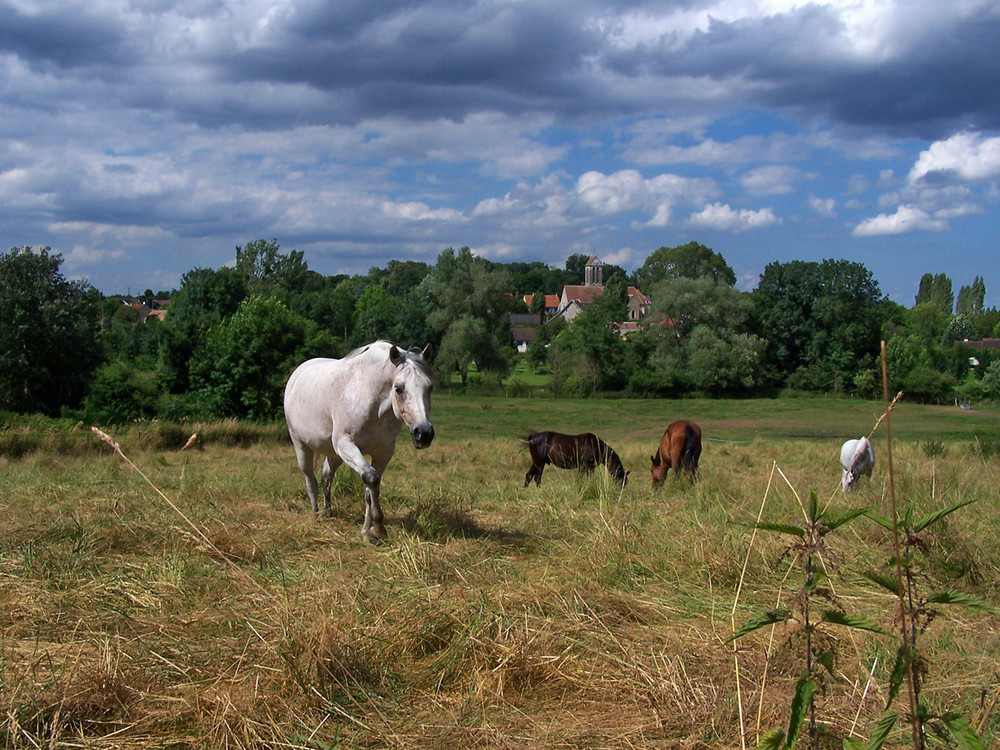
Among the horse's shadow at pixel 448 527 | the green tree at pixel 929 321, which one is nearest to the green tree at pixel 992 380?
the green tree at pixel 929 321

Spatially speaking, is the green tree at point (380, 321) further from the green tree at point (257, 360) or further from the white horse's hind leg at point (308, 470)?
the white horse's hind leg at point (308, 470)

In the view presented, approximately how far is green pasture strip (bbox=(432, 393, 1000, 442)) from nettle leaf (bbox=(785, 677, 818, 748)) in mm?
25929

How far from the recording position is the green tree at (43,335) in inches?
1209

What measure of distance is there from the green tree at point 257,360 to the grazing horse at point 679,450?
16.7 meters

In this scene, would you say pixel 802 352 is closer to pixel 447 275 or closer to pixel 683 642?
pixel 447 275

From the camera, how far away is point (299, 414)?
26.7 ft

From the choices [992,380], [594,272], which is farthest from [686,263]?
[594,272]

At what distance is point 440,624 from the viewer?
162 inches

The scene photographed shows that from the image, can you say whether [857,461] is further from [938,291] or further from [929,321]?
[938,291]

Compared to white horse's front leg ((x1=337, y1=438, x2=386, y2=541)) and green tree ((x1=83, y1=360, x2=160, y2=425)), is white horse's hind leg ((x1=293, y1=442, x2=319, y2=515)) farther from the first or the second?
green tree ((x1=83, y1=360, x2=160, y2=425))

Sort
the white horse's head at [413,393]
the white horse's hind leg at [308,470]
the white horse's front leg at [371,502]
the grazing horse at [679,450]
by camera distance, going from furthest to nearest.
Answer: the grazing horse at [679,450]
the white horse's hind leg at [308,470]
the white horse's front leg at [371,502]
the white horse's head at [413,393]

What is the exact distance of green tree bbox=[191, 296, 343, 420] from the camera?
27.0 m

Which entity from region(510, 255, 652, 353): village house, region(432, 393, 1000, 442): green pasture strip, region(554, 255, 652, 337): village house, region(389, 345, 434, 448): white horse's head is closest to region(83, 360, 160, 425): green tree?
region(432, 393, 1000, 442): green pasture strip

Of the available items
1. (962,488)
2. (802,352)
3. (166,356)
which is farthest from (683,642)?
(802,352)
